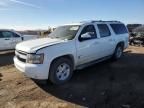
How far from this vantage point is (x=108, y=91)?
5.88 m

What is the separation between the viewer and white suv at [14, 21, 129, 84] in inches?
230

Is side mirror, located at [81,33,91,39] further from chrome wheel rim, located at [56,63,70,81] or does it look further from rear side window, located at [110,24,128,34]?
rear side window, located at [110,24,128,34]

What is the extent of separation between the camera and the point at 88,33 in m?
7.34

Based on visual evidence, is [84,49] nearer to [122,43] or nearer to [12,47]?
[122,43]

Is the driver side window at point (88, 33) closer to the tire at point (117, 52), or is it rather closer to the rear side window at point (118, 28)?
the rear side window at point (118, 28)

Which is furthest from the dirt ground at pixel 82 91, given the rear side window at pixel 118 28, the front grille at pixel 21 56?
the rear side window at pixel 118 28

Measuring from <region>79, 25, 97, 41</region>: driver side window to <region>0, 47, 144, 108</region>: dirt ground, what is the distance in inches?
53.0

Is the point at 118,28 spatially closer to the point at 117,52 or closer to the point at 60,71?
the point at 117,52

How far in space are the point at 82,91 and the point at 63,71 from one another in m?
0.93

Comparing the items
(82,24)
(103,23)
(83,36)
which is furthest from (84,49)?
(103,23)

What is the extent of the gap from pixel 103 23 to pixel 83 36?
182 centimetres

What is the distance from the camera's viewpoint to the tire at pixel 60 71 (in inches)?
239

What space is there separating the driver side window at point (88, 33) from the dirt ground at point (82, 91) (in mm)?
1347

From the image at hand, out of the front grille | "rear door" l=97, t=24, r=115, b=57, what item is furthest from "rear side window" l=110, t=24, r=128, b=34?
the front grille
